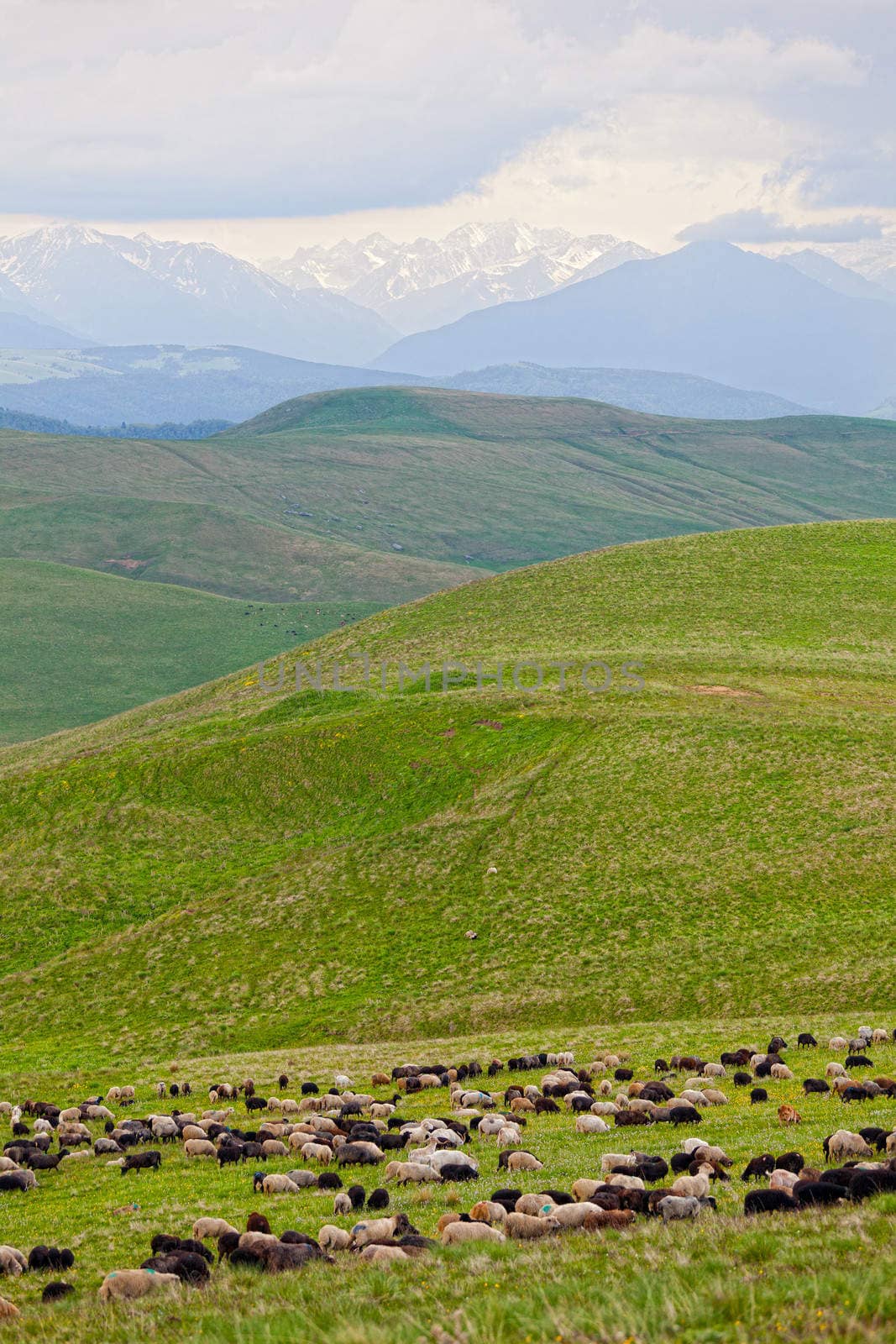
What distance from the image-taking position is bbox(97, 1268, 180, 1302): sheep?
47.6 feet

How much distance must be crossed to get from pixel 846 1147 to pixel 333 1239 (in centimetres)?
864

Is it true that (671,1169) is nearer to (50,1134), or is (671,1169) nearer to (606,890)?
(50,1134)

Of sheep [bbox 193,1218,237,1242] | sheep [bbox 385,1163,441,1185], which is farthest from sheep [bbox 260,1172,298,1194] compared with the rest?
sheep [bbox 193,1218,237,1242]

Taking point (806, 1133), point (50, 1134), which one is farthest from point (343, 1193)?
point (50, 1134)

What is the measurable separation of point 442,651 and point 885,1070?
56.1 meters

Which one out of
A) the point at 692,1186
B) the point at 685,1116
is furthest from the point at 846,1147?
the point at 685,1116

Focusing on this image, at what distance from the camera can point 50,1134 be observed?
91.1 feet

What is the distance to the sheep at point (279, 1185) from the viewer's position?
20938 mm

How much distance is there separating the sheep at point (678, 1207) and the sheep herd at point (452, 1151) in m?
0.02

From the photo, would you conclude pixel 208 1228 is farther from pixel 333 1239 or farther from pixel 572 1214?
pixel 572 1214

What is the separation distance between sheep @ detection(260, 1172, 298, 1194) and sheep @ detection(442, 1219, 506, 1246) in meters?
6.20

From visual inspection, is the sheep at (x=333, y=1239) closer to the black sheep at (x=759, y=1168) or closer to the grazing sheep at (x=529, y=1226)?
the grazing sheep at (x=529, y=1226)

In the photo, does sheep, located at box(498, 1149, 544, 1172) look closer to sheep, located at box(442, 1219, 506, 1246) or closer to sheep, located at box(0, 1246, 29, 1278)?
sheep, located at box(442, 1219, 506, 1246)

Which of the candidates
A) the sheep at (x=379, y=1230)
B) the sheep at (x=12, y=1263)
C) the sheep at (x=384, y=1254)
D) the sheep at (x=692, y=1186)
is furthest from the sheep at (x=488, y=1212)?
the sheep at (x=12, y=1263)
